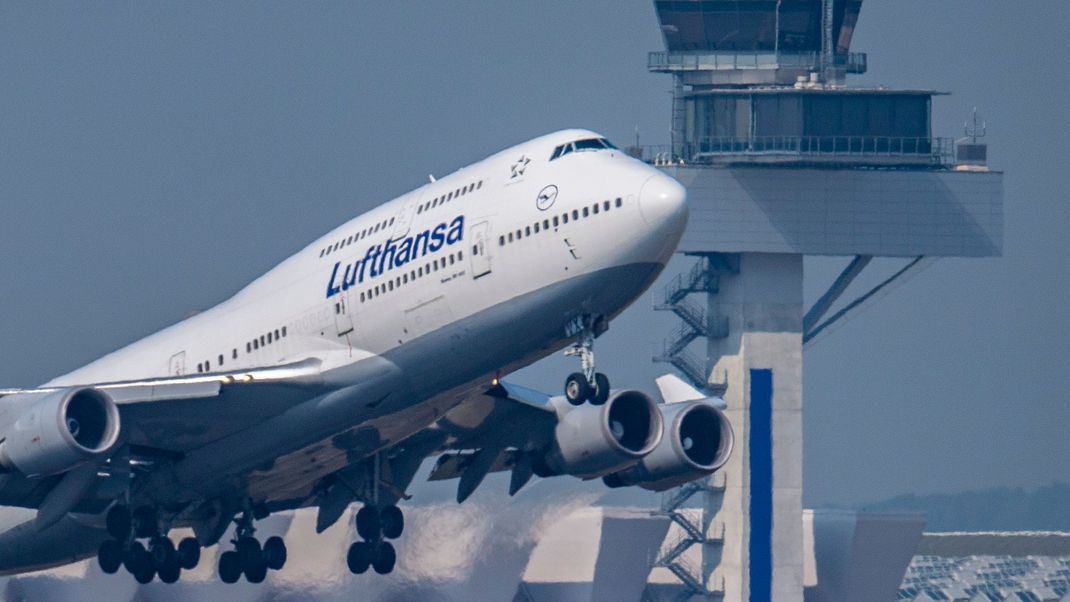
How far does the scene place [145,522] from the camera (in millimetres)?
54188

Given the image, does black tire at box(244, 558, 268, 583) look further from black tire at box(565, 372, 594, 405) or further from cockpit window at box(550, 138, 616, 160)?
cockpit window at box(550, 138, 616, 160)

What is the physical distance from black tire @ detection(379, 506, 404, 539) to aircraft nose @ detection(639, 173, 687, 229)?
42.8ft

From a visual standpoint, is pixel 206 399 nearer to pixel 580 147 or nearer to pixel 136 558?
pixel 136 558

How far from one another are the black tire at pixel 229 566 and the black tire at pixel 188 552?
1312mm

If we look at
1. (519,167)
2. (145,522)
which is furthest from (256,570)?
(519,167)

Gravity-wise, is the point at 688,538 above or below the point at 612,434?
below

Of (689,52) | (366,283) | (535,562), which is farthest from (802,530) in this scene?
(366,283)

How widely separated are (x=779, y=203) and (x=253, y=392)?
69.2 meters

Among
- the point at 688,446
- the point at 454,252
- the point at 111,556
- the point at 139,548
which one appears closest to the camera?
the point at 454,252

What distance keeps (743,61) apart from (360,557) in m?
65.5

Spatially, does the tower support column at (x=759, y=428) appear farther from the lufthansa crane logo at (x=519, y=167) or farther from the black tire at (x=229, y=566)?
the lufthansa crane logo at (x=519, y=167)

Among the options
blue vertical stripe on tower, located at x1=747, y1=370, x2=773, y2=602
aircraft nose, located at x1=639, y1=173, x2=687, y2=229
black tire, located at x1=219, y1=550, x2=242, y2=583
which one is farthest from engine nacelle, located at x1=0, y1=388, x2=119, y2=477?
blue vertical stripe on tower, located at x1=747, y1=370, x2=773, y2=602

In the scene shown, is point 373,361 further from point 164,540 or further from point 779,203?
point 779,203

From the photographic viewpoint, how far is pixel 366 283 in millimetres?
51000
